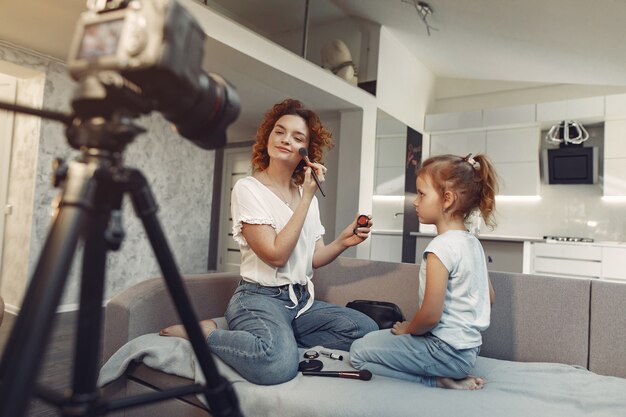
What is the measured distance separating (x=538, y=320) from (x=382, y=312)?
21.1 inches

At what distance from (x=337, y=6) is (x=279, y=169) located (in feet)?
12.1

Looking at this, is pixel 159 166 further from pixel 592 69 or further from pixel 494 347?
pixel 592 69

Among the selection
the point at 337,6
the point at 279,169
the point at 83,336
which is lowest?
the point at 83,336

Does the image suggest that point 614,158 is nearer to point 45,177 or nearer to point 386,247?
point 386,247

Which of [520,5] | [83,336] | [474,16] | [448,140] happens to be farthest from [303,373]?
[448,140]

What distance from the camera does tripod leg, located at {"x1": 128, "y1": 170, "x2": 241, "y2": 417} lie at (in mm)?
585

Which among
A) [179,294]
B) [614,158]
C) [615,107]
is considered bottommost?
[179,294]

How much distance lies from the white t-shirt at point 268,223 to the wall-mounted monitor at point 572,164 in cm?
441

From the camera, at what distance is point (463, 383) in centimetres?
125

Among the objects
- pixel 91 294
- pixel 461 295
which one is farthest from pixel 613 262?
pixel 91 294

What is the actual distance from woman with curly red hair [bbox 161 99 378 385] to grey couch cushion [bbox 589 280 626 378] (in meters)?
0.71

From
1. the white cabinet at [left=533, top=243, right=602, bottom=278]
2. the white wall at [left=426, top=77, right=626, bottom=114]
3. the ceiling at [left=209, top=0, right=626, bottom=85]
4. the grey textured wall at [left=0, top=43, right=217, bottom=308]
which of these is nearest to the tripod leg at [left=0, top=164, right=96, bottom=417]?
the grey textured wall at [left=0, top=43, right=217, bottom=308]

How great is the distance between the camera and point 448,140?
231 inches

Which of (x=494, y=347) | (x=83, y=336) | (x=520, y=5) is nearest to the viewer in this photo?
(x=83, y=336)
